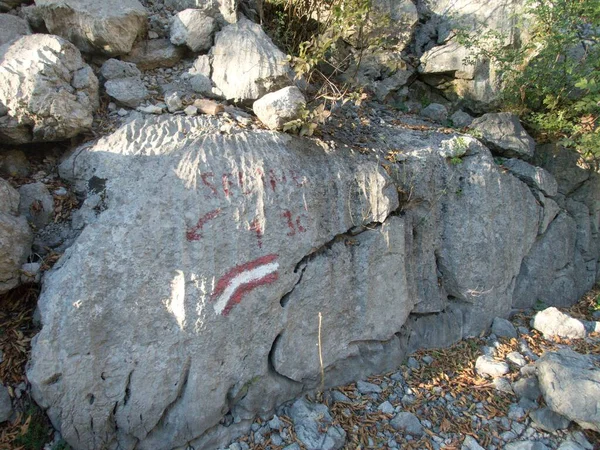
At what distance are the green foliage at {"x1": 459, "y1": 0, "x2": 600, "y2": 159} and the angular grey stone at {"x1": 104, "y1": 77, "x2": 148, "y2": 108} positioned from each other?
11.4 ft

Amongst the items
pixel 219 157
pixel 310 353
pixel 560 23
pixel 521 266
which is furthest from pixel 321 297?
pixel 560 23

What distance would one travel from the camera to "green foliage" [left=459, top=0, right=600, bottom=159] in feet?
13.9

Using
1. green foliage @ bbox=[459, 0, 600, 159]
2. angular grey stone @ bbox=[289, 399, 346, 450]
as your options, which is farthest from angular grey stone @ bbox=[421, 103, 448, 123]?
angular grey stone @ bbox=[289, 399, 346, 450]

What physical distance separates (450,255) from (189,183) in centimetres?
258

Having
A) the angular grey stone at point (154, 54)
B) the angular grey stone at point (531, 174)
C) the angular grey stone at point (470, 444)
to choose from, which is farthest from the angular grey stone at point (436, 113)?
the angular grey stone at point (470, 444)

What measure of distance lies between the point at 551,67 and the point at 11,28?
5.19 meters

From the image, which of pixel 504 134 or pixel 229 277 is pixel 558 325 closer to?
pixel 504 134

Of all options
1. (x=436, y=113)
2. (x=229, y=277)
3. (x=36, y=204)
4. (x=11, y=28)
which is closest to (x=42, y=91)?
(x=36, y=204)

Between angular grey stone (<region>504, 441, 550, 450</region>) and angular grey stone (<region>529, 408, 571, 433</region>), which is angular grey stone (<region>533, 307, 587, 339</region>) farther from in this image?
angular grey stone (<region>504, 441, 550, 450</region>)

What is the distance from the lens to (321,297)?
10.3 ft

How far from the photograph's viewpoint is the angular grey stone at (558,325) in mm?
4098

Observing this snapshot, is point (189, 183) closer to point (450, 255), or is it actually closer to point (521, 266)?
point (450, 255)

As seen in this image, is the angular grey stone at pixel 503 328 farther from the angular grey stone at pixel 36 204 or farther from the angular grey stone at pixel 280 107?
the angular grey stone at pixel 36 204

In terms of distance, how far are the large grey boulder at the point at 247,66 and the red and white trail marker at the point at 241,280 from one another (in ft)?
4.80
